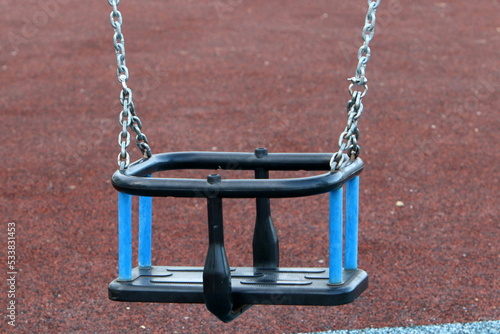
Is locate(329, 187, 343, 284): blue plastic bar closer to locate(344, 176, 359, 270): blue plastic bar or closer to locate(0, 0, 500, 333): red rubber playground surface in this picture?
locate(344, 176, 359, 270): blue plastic bar

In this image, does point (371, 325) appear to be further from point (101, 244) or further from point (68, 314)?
point (101, 244)

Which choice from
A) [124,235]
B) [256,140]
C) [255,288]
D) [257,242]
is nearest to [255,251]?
[257,242]

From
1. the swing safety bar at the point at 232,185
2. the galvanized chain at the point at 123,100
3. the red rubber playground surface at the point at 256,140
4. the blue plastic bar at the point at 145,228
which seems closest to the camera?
the swing safety bar at the point at 232,185

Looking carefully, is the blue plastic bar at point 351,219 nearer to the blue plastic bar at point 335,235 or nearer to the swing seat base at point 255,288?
the swing seat base at point 255,288

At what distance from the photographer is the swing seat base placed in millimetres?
2379

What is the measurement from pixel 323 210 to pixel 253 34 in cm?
585

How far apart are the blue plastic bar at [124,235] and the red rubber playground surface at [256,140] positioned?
41.3 inches

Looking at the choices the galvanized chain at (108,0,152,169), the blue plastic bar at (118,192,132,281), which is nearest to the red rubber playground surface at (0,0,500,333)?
the blue plastic bar at (118,192,132,281)

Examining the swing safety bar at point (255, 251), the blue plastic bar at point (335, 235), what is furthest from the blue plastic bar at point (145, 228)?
the blue plastic bar at point (335, 235)

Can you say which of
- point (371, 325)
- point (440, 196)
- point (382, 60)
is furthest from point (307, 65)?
point (371, 325)

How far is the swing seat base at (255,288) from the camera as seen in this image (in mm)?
2379

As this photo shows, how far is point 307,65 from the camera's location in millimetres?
8828

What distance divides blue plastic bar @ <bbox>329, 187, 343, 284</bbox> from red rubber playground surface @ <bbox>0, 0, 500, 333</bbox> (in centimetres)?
108

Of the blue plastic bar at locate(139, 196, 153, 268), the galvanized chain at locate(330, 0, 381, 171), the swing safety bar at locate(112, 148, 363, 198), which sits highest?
the galvanized chain at locate(330, 0, 381, 171)
